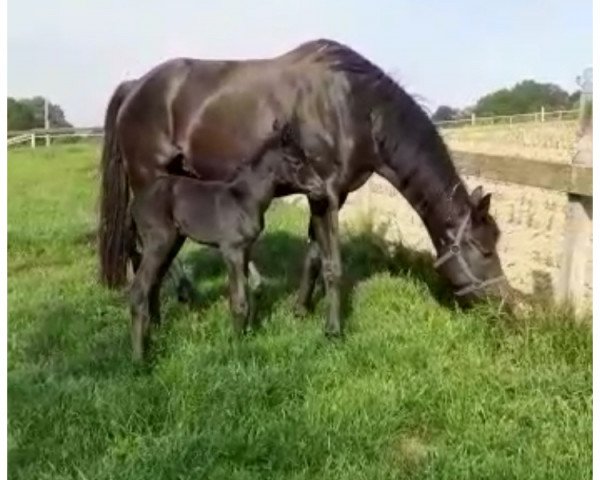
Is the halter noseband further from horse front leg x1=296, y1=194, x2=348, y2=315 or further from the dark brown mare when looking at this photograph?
horse front leg x1=296, y1=194, x2=348, y2=315

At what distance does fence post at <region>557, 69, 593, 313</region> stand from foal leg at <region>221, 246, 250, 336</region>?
979 millimetres

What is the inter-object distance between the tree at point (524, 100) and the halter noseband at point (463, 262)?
3.21 feet

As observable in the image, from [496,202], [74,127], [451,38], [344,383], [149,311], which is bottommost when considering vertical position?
[344,383]

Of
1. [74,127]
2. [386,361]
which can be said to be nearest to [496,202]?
[386,361]

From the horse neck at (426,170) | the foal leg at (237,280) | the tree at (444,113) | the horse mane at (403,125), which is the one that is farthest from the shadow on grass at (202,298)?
the tree at (444,113)

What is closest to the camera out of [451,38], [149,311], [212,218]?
[451,38]

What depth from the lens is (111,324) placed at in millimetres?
2275

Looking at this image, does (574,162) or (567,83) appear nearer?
(567,83)

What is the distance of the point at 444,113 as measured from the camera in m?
2.71

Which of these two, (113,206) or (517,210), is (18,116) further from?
(517,210)

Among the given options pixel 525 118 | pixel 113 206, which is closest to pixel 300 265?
pixel 113 206

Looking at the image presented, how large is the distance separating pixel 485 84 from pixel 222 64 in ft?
4.48

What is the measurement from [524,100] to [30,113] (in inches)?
44.7

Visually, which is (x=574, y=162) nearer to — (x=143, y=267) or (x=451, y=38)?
(x=451, y=38)
